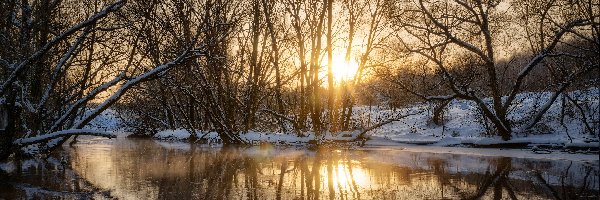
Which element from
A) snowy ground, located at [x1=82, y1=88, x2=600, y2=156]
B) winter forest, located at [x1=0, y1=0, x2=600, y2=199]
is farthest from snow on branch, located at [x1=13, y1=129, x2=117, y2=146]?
snowy ground, located at [x1=82, y1=88, x2=600, y2=156]

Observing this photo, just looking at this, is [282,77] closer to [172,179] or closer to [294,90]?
[294,90]

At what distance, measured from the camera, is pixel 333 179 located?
9352 millimetres

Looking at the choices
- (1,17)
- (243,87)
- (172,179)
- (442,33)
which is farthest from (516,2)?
(1,17)

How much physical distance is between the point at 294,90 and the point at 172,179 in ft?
67.4

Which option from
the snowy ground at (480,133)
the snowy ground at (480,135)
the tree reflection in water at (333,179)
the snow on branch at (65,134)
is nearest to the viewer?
the tree reflection in water at (333,179)

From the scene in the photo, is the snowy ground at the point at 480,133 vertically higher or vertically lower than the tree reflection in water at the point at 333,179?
higher

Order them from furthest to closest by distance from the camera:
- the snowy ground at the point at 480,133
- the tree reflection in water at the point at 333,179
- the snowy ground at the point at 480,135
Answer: the snowy ground at the point at 480,133, the snowy ground at the point at 480,135, the tree reflection in water at the point at 333,179

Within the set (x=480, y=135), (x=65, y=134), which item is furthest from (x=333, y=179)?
(x=480, y=135)

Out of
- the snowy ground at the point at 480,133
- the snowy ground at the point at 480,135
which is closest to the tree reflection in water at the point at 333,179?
the snowy ground at the point at 480,135

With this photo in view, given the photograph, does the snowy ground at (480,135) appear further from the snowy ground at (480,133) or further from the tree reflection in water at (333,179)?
the tree reflection in water at (333,179)

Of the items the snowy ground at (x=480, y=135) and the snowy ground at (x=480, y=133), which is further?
the snowy ground at (x=480, y=133)

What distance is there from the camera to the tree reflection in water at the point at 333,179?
7633 mm

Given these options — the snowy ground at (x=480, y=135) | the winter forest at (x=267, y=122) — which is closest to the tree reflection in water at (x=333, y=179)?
the winter forest at (x=267, y=122)

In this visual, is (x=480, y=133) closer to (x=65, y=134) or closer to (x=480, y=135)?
(x=480, y=135)
